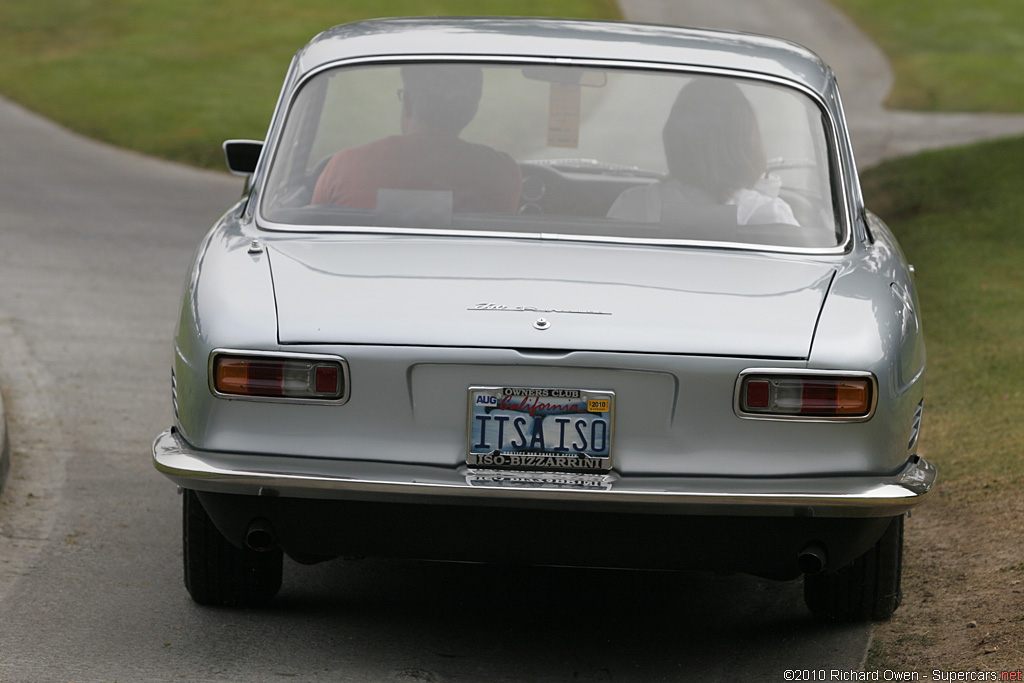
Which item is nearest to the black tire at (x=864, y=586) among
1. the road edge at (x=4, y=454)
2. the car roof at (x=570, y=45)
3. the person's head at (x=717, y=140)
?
the person's head at (x=717, y=140)

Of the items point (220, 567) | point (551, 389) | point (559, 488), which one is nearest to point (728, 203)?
point (551, 389)

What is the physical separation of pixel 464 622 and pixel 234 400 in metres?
1.23

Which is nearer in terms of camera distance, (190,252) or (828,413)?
(828,413)

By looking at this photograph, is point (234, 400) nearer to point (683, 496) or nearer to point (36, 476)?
point (683, 496)

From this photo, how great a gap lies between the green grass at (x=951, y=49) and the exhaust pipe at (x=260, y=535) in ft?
76.6

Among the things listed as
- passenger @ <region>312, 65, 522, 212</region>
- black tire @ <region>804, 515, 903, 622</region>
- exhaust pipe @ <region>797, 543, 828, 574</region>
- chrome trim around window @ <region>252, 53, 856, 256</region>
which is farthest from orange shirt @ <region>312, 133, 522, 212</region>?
black tire @ <region>804, 515, 903, 622</region>

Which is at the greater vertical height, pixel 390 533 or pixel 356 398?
pixel 356 398

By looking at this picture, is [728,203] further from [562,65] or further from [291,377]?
[291,377]

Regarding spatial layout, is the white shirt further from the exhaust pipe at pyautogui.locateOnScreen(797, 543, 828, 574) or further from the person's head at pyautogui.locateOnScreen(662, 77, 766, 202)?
the exhaust pipe at pyautogui.locateOnScreen(797, 543, 828, 574)

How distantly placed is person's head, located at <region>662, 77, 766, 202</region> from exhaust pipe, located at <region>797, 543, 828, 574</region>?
50.1 inches

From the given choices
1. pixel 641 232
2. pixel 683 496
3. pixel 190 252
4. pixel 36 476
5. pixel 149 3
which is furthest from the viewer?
pixel 149 3

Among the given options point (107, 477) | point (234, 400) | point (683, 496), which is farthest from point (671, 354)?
point (107, 477)

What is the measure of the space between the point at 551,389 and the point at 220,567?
1.45 meters

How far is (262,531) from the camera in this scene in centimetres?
366
